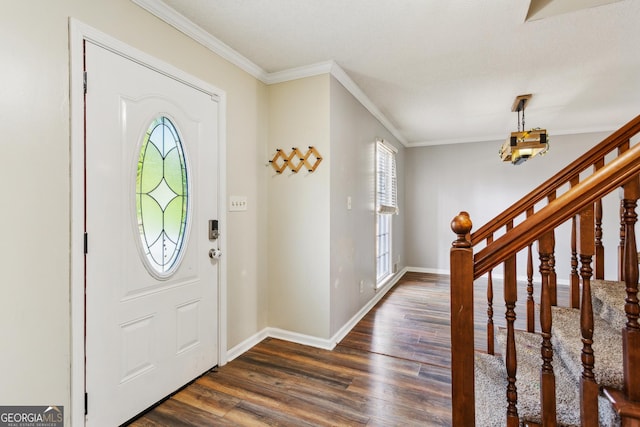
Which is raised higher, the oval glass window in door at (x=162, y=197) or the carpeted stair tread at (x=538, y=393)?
the oval glass window in door at (x=162, y=197)

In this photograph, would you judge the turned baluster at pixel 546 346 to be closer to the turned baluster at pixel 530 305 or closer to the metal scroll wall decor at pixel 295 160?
the turned baluster at pixel 530 305

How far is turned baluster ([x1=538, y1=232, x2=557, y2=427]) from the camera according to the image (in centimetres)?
107

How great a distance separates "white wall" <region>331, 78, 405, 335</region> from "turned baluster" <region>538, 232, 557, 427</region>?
5.80 ft

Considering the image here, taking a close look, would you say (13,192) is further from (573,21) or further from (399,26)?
(573,21)

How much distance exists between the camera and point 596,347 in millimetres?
1257

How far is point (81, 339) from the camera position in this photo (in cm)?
151

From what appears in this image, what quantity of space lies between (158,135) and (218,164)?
496 mm

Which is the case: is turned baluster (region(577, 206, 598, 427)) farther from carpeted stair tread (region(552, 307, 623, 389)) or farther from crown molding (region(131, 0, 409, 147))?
crown molding (region(131, 0, 409, 147))

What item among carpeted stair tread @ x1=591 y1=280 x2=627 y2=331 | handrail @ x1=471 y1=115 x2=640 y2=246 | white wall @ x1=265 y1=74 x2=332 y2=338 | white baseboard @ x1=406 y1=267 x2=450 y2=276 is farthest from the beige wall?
white baseboard @ x1=406 y1=267 x2=450 y2=276

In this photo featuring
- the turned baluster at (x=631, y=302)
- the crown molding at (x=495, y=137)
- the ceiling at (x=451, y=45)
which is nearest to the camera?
the turned baluster at (x=631, y=302)

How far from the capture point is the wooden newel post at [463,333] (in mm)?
1141

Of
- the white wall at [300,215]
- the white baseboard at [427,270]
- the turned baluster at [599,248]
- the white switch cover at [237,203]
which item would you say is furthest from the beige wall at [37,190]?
the white baseboard at [427,270]

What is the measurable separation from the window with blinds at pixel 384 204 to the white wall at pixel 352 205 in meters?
0.27

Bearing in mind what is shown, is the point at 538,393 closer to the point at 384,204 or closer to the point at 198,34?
the point at 198,34
